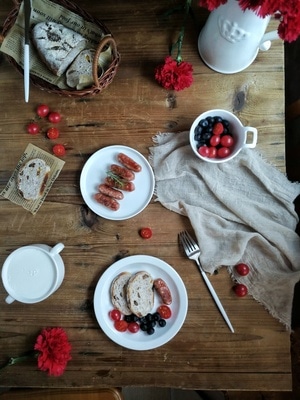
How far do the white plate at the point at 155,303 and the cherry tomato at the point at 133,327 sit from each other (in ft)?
0.04

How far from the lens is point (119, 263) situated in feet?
3.35

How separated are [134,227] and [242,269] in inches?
11.5

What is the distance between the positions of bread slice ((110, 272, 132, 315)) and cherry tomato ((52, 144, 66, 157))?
35cm

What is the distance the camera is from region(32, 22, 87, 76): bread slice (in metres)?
0.99

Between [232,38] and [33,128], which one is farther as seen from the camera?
[33,128]

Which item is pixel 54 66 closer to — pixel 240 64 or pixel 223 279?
pixel 240 64

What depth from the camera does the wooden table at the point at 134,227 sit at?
100cm

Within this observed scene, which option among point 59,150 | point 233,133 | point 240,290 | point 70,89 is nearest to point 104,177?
point 59,150

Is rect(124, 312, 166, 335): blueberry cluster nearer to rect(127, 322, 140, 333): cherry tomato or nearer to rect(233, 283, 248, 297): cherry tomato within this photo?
rect(127, 322, 140, 333): cherry tomato

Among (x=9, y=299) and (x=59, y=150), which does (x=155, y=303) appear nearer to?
(x=9, y=299)

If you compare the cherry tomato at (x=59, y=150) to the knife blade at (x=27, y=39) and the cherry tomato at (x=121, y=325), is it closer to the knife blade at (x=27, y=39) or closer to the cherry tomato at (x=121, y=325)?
the knife blade at (x=27, y=39)

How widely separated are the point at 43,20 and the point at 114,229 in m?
0.57

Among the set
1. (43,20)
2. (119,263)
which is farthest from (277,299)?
(43,20)

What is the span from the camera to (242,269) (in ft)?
3.31
